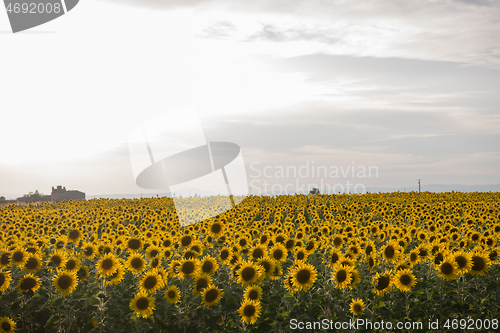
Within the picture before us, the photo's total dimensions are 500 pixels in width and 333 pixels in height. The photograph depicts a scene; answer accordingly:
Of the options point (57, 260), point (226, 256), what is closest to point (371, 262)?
point (226, 256)

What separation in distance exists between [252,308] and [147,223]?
14.2m

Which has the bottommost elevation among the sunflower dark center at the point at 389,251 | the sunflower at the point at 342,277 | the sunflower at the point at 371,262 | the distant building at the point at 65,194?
the distant building at the point at 65,194

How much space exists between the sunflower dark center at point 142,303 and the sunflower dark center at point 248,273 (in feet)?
6.35

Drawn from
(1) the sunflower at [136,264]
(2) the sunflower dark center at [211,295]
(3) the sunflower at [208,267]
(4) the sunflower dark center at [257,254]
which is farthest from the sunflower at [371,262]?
(1) the sunflower at [136,264]

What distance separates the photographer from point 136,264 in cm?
941

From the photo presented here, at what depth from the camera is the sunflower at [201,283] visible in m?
7.99

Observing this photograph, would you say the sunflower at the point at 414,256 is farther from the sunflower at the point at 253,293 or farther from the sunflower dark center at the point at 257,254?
the sunflower at the point at 253,293

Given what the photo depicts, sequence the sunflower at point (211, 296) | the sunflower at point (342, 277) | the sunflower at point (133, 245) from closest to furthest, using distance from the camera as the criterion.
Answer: the sunflower at point (211, 296) → the sunflower at point (342, 277) → the sunflower at point (133, 245)

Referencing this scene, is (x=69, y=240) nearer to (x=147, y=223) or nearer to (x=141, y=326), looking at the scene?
(x=141, y=326)

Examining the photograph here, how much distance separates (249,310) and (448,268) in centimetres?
446

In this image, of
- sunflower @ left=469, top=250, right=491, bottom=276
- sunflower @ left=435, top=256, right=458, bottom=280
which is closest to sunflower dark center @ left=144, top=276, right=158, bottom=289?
sunflower @ left=435, top=256, right=458, bottom=280

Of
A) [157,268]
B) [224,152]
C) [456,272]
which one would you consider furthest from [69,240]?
[456,272]

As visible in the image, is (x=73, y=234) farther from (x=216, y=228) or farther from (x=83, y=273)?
(x=216, y=228)

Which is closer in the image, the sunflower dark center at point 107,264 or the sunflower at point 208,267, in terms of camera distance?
the sunflower at point 208,267
